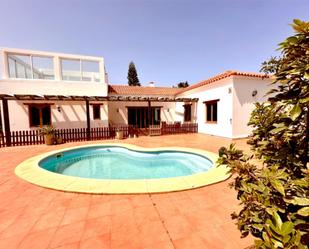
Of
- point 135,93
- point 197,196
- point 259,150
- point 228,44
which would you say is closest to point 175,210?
point 197,196

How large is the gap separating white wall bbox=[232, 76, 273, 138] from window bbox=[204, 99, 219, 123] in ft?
5.64

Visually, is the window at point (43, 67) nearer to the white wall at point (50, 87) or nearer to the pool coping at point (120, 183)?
the white wall at point (50, 87)

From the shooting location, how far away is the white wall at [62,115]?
43.7ft

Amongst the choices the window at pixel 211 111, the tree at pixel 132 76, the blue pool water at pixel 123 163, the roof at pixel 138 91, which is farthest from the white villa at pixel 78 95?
the tree at pixel 132 76

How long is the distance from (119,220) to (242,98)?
11.7m

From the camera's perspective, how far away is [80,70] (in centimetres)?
1498

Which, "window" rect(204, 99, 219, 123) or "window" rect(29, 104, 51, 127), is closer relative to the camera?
"window" rect(204, 99, 219, 123)

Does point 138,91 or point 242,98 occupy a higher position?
point 138,91

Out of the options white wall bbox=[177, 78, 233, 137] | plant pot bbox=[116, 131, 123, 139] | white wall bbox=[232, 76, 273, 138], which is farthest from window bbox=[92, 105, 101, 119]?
white wall bbox=[232, 76, 273, 138]

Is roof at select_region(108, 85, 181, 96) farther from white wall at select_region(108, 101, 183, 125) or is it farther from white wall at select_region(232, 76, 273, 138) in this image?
white wall at select_region(232, 76, 273, 138)

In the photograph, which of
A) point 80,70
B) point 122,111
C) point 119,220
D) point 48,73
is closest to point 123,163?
point 119,220

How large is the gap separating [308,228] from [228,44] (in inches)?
635

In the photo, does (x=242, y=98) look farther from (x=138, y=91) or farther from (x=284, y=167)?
(x=138, y=91)

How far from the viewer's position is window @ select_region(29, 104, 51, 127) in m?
13.9
